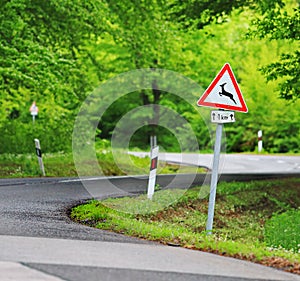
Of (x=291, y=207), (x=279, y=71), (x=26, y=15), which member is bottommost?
Answer: (x=291, y=207)

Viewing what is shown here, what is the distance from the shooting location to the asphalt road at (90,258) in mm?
6980

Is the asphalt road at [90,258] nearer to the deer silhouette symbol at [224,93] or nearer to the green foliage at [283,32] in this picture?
the deer silhouette symbol at [224,93]

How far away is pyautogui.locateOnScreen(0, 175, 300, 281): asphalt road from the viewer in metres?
6.98

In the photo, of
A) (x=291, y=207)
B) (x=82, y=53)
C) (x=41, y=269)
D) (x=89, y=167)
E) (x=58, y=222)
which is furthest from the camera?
(x=82, y=53)

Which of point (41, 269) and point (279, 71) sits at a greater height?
point (279, 71)

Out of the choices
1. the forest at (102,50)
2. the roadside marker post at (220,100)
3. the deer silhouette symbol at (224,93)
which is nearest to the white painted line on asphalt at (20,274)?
the roadside marker post at (220,100)

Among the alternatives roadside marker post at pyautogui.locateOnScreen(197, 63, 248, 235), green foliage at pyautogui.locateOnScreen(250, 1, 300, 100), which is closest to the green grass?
roadside marker post at pyautogui.locateOnScreen(197, 63, 248, 235)

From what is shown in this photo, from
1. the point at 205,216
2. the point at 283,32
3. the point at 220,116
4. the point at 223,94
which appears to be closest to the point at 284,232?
the point at 205,216

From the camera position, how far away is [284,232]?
43.9 ft

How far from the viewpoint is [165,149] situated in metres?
49.5

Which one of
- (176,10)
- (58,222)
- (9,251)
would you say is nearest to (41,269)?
(9,251)

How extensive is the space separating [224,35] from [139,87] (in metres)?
8.77

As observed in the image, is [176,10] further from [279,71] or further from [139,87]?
[139,87]

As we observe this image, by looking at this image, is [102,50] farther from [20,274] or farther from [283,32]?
[20,274]
